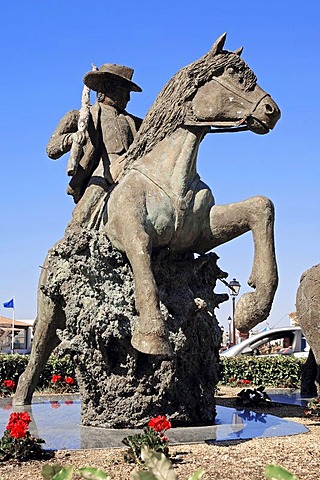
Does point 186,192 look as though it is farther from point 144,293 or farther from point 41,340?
point 41,340

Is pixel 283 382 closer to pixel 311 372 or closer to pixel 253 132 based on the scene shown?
pixel 311 372

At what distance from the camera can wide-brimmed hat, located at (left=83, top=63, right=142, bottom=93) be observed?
293 inches

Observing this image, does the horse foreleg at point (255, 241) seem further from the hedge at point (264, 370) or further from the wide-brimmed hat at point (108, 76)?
the hedge at point (264, 370)

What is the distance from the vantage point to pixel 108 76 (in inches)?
296

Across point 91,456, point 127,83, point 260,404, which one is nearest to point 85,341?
point 91,456

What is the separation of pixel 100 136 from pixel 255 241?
81.9 inches

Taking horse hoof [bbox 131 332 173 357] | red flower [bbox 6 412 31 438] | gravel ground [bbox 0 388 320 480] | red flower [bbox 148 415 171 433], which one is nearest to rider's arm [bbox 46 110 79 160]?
horse hoof [bbox 131 332 173 357]

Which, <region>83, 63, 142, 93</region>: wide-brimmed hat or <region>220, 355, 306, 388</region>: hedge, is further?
<region>220, 355, 306, 388</region>: hedge

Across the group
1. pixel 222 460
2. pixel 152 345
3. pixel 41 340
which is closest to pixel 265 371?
pixel 41 340

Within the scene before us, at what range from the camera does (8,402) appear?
9266 mm

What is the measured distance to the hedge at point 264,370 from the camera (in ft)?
46.2

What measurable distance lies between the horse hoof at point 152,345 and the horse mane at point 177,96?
190 centimetres

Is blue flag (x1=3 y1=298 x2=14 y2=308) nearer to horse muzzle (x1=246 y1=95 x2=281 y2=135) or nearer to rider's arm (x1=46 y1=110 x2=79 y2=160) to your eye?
rider's arm (x1=46 y1=110 x2=79 y2=160)

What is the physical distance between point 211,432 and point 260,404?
3.05 metres
